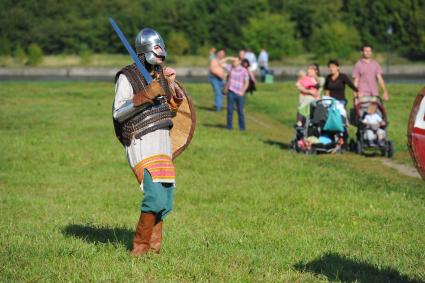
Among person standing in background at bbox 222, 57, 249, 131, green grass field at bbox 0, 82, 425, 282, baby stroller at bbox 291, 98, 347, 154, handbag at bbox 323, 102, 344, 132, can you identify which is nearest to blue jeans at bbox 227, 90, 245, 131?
person standing in background at bbox 222, 57, 249, 131

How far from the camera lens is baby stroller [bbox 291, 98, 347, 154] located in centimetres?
1870

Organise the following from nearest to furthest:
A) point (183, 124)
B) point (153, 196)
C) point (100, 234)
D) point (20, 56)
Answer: point (153, 196) < point (183, 124) < point (100, 234) < point (20, 56)

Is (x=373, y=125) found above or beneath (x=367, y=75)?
beneath

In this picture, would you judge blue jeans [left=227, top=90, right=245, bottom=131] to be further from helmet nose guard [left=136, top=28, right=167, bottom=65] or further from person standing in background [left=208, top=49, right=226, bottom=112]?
helmet nose guard [left=136, top=28, right=167, bottom=65]

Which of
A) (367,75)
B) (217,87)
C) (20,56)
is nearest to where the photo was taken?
(367,75)

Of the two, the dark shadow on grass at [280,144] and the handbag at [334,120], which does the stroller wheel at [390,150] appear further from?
the dark shadow on grass at [280,144]

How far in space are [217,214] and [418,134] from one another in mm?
5017

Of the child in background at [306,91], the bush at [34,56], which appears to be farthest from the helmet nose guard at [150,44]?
the bush at [34,56]

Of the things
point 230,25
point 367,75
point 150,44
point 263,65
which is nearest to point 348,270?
point 150,44

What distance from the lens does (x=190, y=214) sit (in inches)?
454

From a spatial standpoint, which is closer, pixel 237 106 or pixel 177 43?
pixel 237 106

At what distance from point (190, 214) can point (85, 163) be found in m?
5.87

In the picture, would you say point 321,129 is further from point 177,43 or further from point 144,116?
point 177,43

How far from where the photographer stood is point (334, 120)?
18656mm
